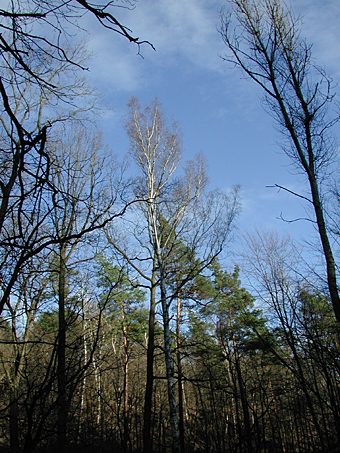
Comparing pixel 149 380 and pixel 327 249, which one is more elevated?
pixel 327 249

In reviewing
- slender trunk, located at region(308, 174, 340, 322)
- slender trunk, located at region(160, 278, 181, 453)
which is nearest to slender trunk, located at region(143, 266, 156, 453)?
slender trunk, located at region(160, 278, 181, 453)

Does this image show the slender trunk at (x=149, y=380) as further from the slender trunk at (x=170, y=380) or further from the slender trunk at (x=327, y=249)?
the slender trunk at (x=327, y=249)

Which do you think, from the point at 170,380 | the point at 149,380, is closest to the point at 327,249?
the point at 170,380

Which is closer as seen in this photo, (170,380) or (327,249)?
(327,249)

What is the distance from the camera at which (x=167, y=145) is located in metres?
12.6

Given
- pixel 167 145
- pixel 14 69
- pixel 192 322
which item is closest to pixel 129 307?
pixel 192 322

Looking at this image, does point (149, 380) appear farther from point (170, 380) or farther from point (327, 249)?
point (327, 249)

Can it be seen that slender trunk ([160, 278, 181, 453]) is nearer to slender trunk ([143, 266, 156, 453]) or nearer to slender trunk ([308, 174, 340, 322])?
slender trunk ([143, 266, 156, 453])

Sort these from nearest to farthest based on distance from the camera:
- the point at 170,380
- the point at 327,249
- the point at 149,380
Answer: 1. the point at 327,249
2. the point at 170,380
3. the point at 149,380

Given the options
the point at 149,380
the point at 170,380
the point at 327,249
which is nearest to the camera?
the point at 327,249

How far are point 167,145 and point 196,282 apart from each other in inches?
234

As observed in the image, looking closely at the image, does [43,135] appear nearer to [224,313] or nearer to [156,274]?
[156,274]

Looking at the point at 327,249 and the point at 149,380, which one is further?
the point at 149,380

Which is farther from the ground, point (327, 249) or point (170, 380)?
point (327, 249)
